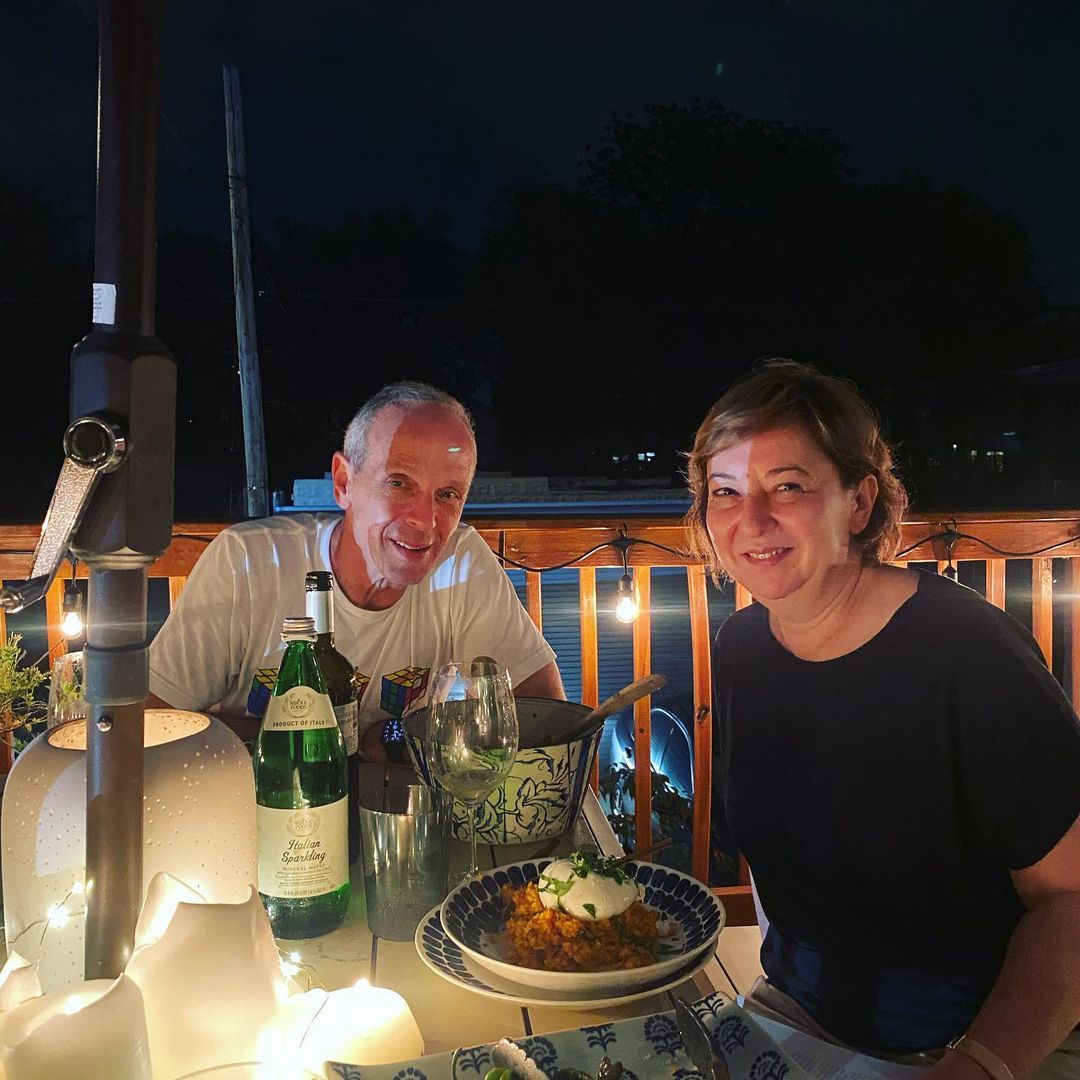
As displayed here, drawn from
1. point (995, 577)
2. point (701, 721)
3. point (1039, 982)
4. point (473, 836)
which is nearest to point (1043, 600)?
point (995, 577)

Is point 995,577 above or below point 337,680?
above

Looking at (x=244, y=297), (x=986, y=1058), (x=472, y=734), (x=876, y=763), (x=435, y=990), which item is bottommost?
(x=986, y=1058)

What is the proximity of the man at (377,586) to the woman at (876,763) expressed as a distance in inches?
26.5

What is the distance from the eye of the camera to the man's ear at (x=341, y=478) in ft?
7.27

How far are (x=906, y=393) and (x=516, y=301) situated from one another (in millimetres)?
6560

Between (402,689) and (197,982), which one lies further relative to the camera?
(402,689)

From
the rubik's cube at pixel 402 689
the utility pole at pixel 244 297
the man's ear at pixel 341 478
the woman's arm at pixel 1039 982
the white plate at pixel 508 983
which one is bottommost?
the woman's arm at pixel 1039 982

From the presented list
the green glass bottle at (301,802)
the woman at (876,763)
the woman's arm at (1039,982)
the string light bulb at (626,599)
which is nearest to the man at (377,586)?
the string light bulb at (626,599)

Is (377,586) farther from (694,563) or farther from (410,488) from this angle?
(694,563)

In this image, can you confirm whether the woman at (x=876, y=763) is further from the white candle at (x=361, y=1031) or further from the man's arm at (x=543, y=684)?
the white candle at (x=361, y=1031)

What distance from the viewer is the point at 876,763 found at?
1393 mm

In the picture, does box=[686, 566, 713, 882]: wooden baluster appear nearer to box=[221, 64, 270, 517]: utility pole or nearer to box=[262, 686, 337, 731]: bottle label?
box=[262, 686, 337, 731]: bottle label

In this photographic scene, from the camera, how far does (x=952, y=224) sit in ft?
47.2

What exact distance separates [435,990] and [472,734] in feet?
1.01
